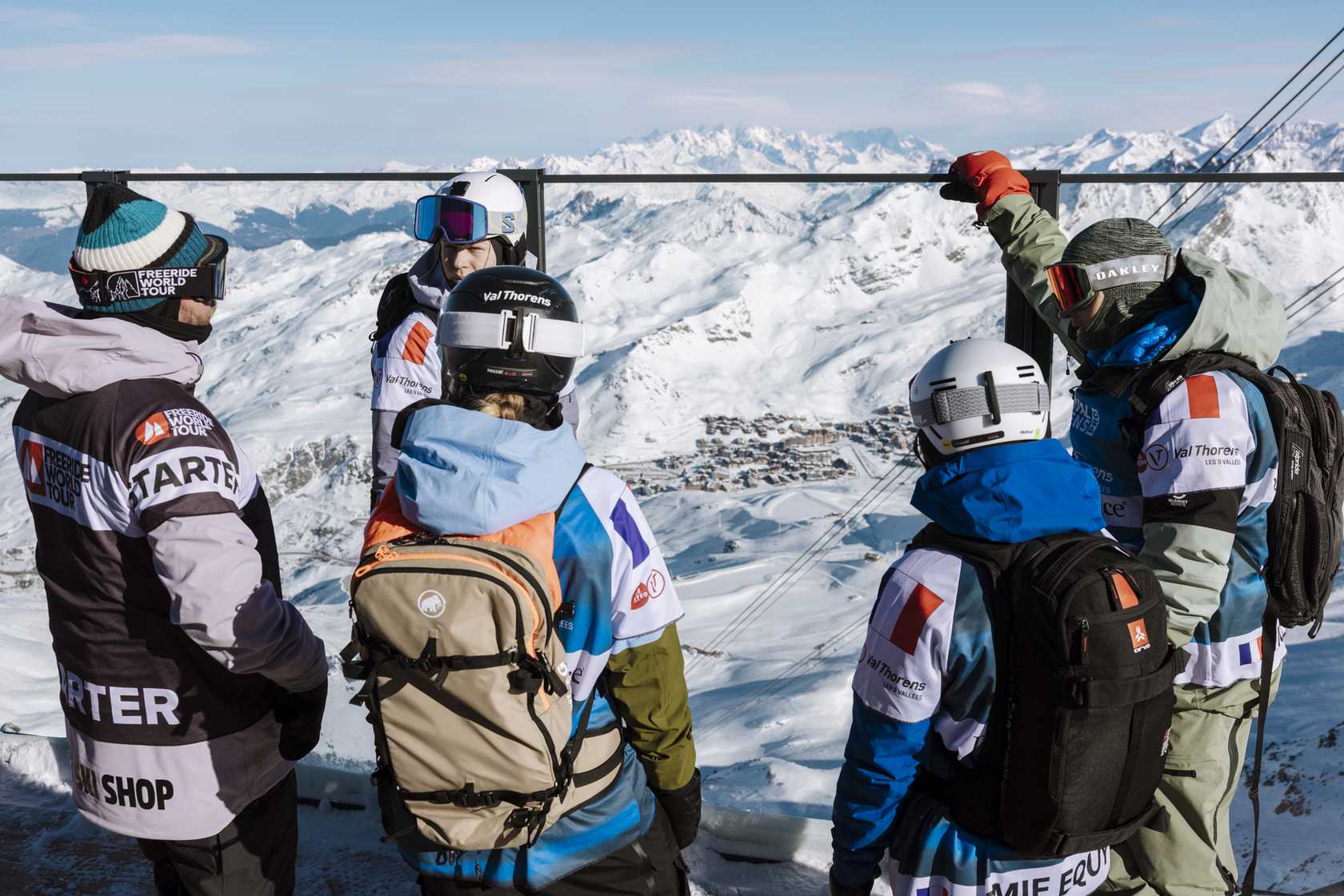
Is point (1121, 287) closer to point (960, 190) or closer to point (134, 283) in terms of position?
point (960, 190)

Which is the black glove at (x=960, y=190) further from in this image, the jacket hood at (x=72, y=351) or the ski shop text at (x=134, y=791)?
the ski shop text at (x=134, y=791)

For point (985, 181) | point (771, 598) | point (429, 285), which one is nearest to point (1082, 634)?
point (985, 181)

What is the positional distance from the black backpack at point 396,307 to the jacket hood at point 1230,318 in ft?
7.90

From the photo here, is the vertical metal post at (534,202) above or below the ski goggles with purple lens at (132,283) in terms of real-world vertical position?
above

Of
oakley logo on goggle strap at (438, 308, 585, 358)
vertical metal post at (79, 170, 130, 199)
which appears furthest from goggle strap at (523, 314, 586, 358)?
vertical metal post at (79, 170, 130, 199)

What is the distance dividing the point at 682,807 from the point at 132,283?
1838 mm

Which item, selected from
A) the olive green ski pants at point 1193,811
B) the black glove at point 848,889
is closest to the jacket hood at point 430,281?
the black glove at point 848,889

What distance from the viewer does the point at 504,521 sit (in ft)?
6.75

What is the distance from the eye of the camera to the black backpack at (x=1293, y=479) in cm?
282

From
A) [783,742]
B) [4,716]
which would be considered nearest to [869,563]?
[783,742]

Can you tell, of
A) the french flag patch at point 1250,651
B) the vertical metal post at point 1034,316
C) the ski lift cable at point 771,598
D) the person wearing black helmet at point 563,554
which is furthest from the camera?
the ski lift cable at point 771,598

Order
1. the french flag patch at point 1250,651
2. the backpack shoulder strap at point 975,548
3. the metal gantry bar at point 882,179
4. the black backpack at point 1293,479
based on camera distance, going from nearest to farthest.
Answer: the backpack shoulder strap at point 975,548 < the black backpack at point 1293,479 < the french flag patch at point 1250,651 < the metal gantry bar at point 882,179

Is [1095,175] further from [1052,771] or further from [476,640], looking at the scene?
[476,640]

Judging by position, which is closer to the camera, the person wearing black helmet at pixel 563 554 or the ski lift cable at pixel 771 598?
the person wearing black helmet at pixel 563 554
